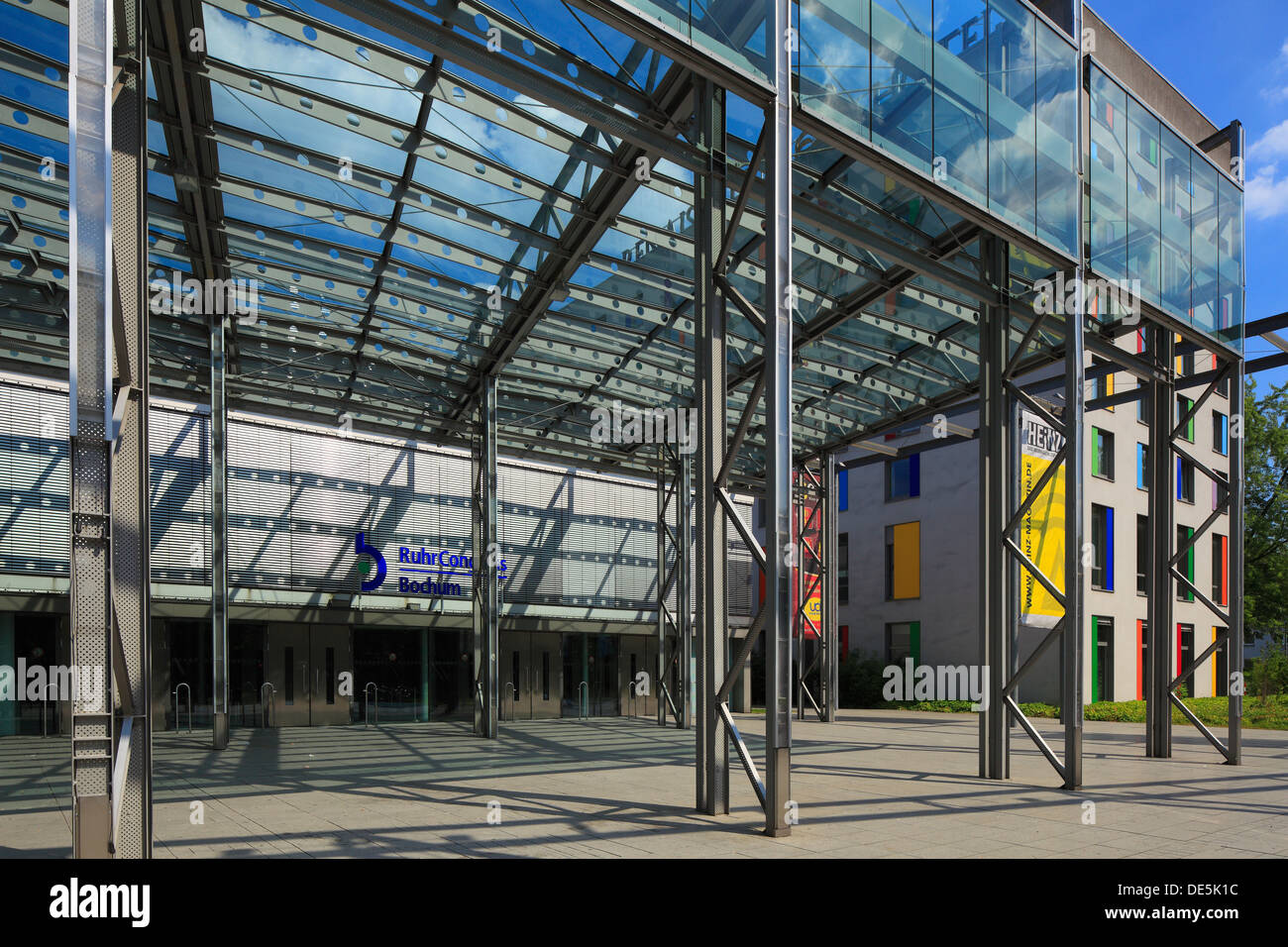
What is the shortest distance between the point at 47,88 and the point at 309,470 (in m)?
14.2

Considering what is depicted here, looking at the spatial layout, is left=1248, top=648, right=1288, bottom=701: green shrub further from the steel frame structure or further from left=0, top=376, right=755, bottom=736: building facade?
left=0, top=376, right=755, bottom=736: building facade

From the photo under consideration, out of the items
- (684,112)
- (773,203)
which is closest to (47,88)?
(684,112)

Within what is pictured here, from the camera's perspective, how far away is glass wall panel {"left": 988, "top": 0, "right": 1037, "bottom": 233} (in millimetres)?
13133

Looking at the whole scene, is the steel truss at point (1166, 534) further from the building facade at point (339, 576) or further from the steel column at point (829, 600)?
the building facade at point (339, 576)

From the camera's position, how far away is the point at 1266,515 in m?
41.4

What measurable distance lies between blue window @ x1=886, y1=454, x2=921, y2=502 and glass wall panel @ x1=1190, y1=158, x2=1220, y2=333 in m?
18.9

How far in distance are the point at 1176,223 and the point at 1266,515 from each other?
30464mm

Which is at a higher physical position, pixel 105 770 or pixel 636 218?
pixel 636 218

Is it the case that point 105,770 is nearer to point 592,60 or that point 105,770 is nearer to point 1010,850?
point 1010,850

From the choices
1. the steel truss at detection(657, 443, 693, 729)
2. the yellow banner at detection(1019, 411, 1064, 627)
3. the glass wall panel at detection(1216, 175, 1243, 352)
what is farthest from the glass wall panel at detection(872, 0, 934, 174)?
the steel truss at detection(657, 443, 693, 729)

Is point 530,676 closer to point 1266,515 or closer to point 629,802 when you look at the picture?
point 629,802

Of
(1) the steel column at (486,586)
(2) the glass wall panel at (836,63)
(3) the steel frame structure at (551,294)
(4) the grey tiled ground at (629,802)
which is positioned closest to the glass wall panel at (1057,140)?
(3) the steel frame structure at (551,294)
